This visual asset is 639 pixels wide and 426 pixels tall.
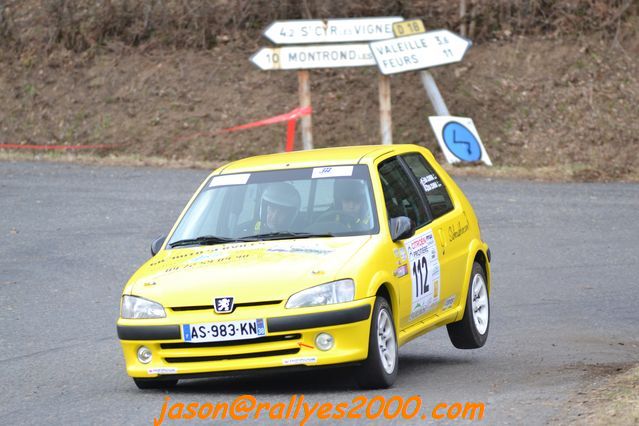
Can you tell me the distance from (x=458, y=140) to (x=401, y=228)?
14795 millimetres

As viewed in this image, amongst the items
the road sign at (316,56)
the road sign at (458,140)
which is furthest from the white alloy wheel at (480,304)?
the road sign at (316,56)

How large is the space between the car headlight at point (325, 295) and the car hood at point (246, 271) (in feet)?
0.13

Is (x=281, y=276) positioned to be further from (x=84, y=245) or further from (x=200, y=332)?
(x=84, y=245)

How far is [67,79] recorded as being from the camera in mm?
29094

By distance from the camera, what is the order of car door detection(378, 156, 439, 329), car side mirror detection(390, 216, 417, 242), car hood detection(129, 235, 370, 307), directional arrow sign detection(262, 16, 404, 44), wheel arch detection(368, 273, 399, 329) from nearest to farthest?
car hood detection(129, 235, 370, 307) < wheel arch detection(368, 273, 399, 329) < car side mirror detection(390, 216, 417, 242) < car door detection(378, 156, 439, 329) < directional arrow sign detection(262, 16, 404, 44)

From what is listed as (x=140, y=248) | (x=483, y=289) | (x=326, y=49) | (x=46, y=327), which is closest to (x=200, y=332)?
(x=483, y=289)

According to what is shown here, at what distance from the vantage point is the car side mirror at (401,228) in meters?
8.50

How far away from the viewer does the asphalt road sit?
800 cm

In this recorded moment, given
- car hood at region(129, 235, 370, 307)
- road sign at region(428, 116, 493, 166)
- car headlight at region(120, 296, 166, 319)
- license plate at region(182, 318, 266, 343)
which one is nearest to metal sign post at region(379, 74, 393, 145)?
road sign at region(428, 116, 493, 166)

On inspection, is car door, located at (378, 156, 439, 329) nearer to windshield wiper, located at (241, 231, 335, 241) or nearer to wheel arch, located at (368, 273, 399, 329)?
wheel arch, located at (368, 273, 399, 329)

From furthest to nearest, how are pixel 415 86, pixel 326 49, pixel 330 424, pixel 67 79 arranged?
pixel 67 79
pixel 415 86
pixel 326 49
pixel 330 424

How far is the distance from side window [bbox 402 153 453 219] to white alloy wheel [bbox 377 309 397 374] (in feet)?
5.35

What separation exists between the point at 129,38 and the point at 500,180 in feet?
40.0

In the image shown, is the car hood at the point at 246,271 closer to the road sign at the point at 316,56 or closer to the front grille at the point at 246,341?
the front grille at the point at 246,341
